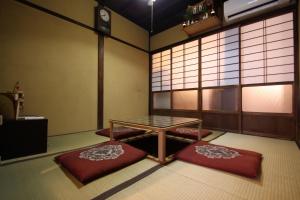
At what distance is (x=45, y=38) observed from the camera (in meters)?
2.78

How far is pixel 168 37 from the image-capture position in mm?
4547

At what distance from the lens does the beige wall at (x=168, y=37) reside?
13.9ft

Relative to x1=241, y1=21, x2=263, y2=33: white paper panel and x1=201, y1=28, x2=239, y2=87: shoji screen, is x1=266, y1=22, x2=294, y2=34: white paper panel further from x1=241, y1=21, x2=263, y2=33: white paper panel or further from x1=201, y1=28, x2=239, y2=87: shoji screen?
x1=201, y1=28, x2=239, y2=87: shoji screen

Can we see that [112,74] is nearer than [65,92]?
No

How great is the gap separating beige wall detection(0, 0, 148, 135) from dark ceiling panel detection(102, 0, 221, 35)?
0.97ft

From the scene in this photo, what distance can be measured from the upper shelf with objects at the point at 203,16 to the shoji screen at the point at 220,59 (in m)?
0.31

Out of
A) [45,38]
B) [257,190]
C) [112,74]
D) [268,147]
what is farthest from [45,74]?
[268,147]

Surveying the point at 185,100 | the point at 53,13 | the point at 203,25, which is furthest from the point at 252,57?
the point at 53,13

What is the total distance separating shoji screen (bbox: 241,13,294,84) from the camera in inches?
107

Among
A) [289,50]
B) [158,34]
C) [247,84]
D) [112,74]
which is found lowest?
[247,84]

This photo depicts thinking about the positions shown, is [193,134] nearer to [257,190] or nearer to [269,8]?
[257,190]

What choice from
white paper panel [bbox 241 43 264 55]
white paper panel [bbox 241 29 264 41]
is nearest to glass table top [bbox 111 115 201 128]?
white paper panel [bbox 241 43 264 55]

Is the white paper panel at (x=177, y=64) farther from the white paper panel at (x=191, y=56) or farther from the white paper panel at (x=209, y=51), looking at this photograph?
the white paper panel at (x=209, y=51)

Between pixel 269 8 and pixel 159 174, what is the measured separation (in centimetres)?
362
